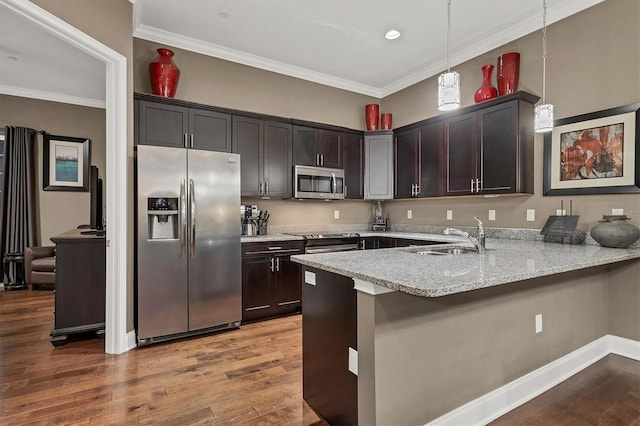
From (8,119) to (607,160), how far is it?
A: 25.1ft

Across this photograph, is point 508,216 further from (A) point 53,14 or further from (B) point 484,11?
(A) point 53,14

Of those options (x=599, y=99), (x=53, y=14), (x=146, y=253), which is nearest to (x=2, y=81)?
(x=53, y=14)

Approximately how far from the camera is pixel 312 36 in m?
3.71

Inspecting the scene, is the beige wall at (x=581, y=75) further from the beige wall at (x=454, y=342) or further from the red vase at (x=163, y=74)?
the red vase at (x=163, y=74)

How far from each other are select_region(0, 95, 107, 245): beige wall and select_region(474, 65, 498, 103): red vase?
5.97m

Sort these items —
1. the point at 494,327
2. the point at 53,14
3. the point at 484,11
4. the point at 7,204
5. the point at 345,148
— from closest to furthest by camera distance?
the point at 494,327, the point at 53,14, the point at 484,11, the point at 345,148, the point at 7,204

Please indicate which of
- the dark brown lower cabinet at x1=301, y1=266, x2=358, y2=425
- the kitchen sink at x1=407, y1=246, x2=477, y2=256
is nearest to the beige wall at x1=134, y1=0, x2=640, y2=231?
the kitchen sink at x1=407, y1=246, x2=477, y2=256

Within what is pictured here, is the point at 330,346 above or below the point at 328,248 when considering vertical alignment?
below

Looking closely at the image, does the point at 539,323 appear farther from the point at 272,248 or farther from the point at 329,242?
the point at 272,248

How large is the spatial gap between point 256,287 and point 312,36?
287cm

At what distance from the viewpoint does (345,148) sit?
471cm

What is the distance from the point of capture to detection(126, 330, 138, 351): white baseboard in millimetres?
2914

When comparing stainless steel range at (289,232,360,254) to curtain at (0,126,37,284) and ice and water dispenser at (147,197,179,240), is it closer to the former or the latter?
ice and water dispenser at (147,197,179,240)

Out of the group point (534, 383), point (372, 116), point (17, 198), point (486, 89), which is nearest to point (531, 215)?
point (486, 89)
